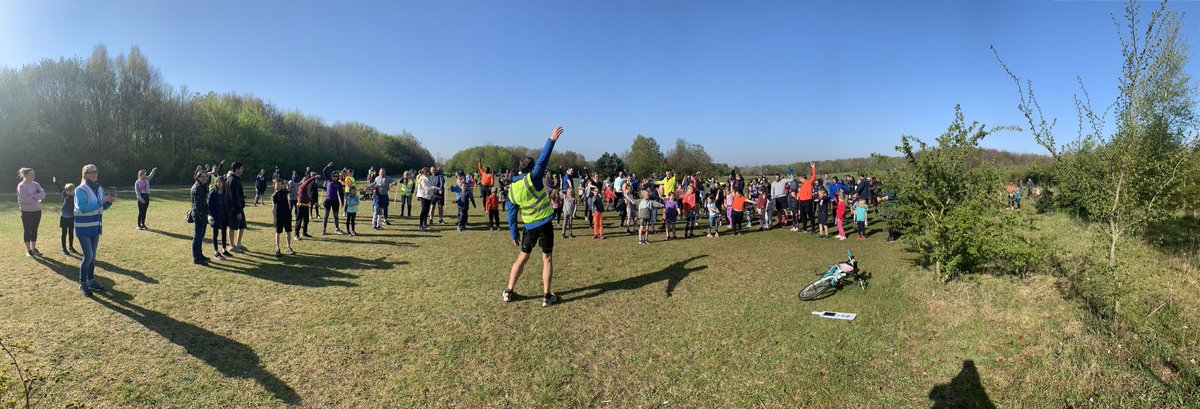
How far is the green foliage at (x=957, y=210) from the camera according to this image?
6855mm

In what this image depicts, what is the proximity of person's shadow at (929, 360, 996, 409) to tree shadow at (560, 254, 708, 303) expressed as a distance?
3.62 meters

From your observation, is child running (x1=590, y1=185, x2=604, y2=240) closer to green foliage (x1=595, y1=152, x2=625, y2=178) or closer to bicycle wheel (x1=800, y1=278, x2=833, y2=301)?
bicycle wheel (x1=800, y1=278, x2=833, y2=301)

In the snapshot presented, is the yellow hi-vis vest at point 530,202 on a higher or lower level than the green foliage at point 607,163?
lower

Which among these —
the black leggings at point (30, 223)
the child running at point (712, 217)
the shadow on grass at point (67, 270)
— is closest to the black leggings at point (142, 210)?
the black leggings at point (30, 223)

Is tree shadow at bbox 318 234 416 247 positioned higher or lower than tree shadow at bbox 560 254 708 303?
higher

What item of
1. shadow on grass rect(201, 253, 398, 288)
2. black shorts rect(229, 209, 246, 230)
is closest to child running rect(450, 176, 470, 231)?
shadow on grass rect(201, 253, 398, 288)

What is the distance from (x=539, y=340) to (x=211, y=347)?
3421mm

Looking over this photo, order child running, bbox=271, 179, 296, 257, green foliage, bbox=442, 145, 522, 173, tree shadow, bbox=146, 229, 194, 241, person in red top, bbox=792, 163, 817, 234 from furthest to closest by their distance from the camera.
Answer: green foliage, bbox=442, 145, 522, 173, person in red top, bbox=792, 163, 817, 234, tree shadow, bbox=146, 229, 194, 241, child running, bbox=271, 179, 296, 257

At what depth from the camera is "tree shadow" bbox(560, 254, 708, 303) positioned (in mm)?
7414

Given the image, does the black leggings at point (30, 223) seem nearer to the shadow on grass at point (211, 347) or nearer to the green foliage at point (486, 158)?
the shadow on grass at point (211, 347)

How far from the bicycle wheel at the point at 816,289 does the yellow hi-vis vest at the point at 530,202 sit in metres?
3.95

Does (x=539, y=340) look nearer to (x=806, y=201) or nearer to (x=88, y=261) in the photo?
(x=88, y=261)

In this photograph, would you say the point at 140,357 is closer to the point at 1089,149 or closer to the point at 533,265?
the point at 533,265

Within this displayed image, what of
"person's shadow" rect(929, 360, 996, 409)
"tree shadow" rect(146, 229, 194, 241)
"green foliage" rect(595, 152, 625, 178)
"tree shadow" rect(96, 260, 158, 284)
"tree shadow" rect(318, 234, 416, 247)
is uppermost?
"green foliage" rect(595, 152, 625, 178)
